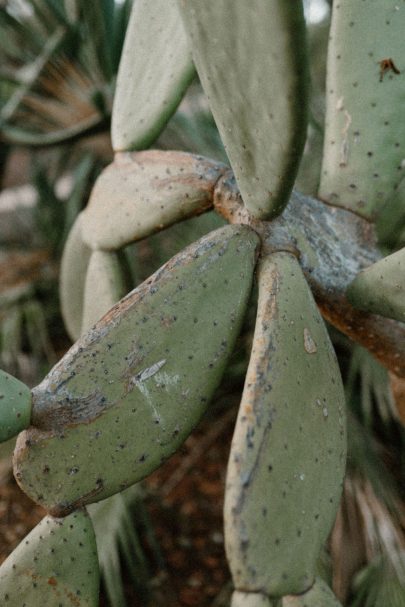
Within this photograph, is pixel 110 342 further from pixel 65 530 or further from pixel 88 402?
pixel 65 530

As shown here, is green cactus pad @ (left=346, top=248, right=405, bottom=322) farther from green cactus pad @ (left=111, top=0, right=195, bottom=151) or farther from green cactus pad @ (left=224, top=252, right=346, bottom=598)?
green cactus pad @ (left=111, top=0, right=195, bottom=151)

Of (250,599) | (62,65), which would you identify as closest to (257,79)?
(250,599)

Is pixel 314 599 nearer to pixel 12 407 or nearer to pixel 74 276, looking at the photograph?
pixel 12 407

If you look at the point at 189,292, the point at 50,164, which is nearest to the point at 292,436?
the point at 189,292

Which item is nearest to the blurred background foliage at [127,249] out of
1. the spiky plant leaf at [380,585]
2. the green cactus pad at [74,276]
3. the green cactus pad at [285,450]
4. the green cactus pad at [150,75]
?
the spiky plant leaf at [380,585]

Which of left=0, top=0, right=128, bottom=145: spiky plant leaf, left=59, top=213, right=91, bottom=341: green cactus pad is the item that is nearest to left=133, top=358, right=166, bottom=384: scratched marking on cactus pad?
left=59, top=213, right=91, bottom=341: green cactus pad
